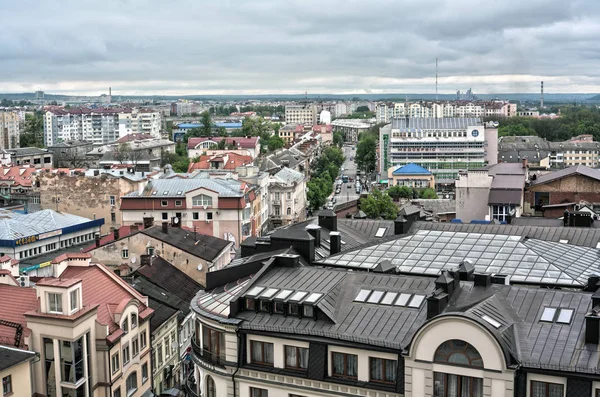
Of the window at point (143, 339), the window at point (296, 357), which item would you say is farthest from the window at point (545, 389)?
the window at point (143, 339)

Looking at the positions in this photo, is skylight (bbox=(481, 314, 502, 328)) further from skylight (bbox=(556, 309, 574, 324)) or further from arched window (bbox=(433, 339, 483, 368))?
skylight (bbox=(556, 309, 574, 324))

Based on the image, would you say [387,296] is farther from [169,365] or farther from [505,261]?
[169,365]

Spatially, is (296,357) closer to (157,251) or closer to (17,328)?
(17,328)

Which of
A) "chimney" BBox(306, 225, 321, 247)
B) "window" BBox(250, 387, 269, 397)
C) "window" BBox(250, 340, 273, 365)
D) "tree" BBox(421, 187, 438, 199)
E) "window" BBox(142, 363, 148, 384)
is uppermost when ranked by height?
"chimney" BBox(306, 225, 321, 247)

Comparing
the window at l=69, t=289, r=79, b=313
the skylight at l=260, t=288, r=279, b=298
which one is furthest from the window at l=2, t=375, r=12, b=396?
the skylight at l=260, t=288, r=279, b=298

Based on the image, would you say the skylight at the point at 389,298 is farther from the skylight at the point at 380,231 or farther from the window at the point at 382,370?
the skylight at the point at 380,231

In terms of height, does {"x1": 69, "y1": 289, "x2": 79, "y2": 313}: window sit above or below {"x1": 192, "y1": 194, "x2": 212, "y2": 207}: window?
above

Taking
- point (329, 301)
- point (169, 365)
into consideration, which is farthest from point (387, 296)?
point (169, 365)
